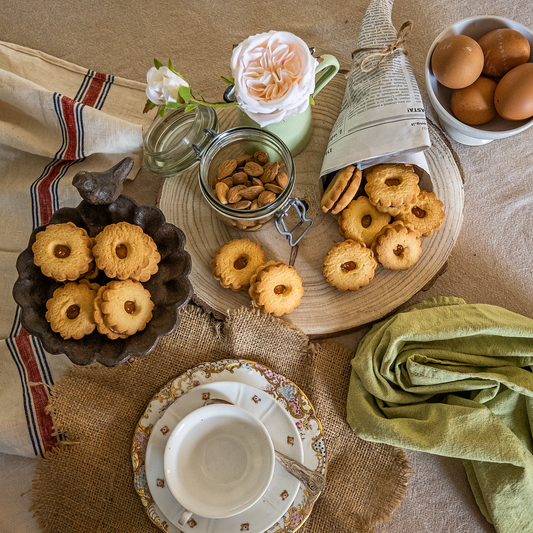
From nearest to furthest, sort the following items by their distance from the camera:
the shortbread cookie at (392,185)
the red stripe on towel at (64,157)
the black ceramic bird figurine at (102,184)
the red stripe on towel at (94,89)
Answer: the black ceramic bird figurine at (102,184)
the shortbread cookie at (392,185)
the red stripe on towel at (64,157)
the red stripe on towel at (94,89)

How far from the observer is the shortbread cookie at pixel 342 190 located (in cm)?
97

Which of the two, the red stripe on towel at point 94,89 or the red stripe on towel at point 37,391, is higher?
the red stripe on towel at point 94,89

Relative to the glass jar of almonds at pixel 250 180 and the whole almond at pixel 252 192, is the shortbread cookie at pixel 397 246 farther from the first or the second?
the whole almond at pixel 252 192

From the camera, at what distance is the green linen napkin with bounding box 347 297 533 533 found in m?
0.91

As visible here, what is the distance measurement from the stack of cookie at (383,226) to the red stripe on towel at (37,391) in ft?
2.25

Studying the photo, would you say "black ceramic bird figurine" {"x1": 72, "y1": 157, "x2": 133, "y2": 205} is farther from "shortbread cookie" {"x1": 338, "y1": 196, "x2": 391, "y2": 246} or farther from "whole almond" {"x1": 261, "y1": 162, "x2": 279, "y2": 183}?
"shortbread cookie" {"x1": 338, "y1": 196, "x2": 391, "y2": 246}

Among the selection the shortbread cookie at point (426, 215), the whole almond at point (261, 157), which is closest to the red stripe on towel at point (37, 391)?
the whole almond at point (261, 157)

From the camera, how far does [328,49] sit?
4.01 feet

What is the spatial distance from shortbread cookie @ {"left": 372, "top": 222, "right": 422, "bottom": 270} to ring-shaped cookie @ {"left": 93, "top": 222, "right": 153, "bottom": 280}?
0.49 meters

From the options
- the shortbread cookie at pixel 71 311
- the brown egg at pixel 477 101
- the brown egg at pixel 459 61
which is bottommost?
the shortbread cookie at pixel 71 311

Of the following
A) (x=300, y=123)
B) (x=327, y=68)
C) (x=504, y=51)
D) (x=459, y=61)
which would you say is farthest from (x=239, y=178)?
(x=504, y=51)

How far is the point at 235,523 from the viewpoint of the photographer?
913 millimetres

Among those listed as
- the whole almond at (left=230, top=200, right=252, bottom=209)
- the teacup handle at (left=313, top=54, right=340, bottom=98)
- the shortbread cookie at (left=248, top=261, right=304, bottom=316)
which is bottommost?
the shortbread cookie at (left=248, top=261, right=304, bottom=316)

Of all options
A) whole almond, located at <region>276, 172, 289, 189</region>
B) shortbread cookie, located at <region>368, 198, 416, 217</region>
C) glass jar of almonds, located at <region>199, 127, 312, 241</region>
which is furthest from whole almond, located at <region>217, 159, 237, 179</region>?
shortbread cookie, located at <region>368, 198, 416, 217</region>
